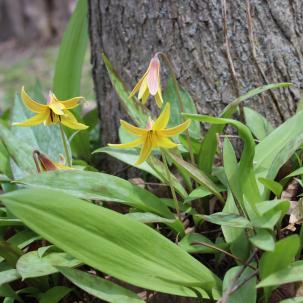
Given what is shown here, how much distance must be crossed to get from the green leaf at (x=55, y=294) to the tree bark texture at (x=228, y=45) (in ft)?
2.86

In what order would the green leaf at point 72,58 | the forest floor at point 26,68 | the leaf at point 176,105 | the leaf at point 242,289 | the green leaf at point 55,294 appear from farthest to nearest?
the forest floor at point 26,68
the green leaf at point 72,58
the leaf at point 176,105
the green leaf at point 55,294
the leaf at point 242,289

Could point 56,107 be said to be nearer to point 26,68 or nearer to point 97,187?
point 97,187

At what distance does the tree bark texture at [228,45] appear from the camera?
2.12m

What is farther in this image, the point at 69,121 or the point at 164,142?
the point at 69,121

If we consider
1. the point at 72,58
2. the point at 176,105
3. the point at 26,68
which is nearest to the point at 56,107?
the point at 176,105

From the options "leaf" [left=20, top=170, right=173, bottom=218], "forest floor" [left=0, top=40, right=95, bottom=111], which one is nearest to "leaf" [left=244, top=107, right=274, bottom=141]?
"leaf" [left=20, top=170, right=173, bottom=218]

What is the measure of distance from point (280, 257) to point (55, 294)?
664mm

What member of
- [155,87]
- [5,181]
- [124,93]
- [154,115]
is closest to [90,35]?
[154,115]

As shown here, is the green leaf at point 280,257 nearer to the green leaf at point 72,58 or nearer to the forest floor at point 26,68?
the green leaf at point 72,58

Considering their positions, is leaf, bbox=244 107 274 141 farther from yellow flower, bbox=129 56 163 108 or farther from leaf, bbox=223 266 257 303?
leaf, bbox=223 266 257 303

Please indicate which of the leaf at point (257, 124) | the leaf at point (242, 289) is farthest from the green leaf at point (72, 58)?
the leaf at point (242, 289)

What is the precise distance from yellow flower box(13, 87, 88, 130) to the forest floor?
106 inches

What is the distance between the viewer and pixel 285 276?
137cm

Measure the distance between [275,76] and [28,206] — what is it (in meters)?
1.18
